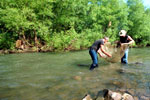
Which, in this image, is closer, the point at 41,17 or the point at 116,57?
the point at 116,57

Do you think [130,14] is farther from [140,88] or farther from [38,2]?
[140,88]

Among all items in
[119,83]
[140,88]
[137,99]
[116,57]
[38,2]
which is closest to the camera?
[137,99]

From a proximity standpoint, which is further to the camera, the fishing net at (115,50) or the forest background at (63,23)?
the forest background at (63,23)

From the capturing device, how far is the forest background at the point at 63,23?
63.4 feet

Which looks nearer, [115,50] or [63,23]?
[115,50]

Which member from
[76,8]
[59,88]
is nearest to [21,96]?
[59,88]

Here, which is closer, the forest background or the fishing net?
the fishing net

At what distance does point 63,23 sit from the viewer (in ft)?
86.6

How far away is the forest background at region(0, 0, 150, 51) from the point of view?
19.3m

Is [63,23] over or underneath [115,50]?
over

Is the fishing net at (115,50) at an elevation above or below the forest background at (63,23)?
below

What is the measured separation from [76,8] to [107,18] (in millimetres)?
8746

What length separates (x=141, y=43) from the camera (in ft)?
109

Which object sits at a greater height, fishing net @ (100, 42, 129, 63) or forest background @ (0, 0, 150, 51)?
forest background @ (0, 0, 150, 51)
